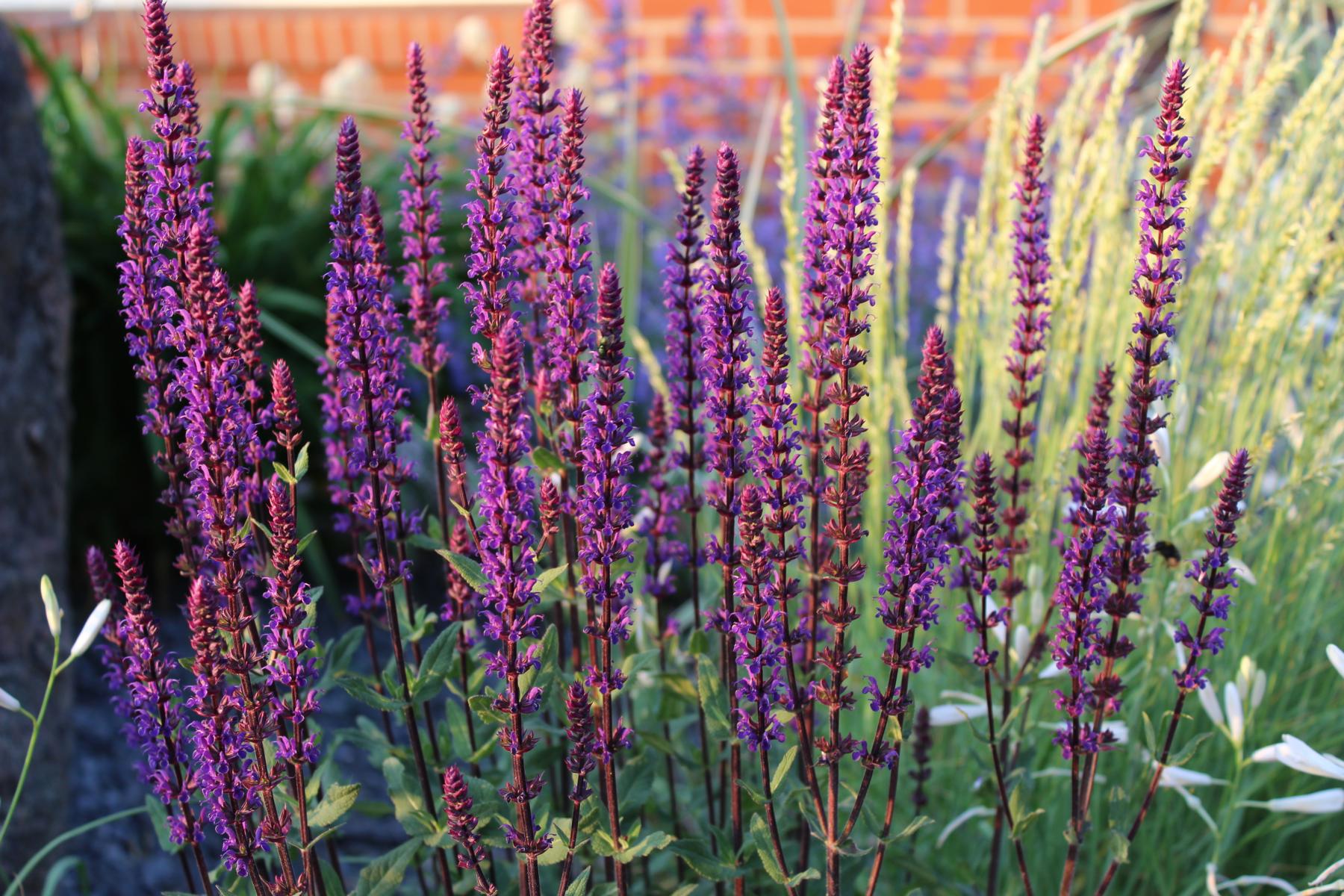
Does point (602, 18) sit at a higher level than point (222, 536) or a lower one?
higher

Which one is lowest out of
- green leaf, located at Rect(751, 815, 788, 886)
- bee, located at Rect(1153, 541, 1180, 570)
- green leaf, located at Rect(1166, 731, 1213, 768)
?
green leaf, located at Rect(751, 815, 788, 886)

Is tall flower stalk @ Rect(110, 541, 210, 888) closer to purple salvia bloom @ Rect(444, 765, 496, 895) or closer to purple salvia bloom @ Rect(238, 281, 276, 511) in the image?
purple salvia bloom @ Rect(238, 281, 276, 511)

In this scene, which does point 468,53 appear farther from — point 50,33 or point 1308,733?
point 1308,733

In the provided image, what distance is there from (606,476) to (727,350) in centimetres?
23

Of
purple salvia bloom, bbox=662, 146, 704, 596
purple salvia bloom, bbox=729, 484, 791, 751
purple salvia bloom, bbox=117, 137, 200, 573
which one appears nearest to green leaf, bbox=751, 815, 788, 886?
purple salvia bloom, bbox=729, 484, 791, 751

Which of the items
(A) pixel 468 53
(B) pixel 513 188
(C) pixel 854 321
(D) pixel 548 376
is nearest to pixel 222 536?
(D) pixel 548 376

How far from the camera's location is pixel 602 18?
A: 805cm

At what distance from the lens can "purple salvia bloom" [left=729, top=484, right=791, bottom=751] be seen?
1611 millimetres

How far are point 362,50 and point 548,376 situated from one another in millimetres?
7125

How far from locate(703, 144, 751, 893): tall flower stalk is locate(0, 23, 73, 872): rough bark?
6.08 feet

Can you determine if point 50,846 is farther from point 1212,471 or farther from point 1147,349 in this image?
point 1212,471

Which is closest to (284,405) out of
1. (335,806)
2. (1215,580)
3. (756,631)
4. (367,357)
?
(367,357)

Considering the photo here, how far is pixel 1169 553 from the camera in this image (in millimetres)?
2148

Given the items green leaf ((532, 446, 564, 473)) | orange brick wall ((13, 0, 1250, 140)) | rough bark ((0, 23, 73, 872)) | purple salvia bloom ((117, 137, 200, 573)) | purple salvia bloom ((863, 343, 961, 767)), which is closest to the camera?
purple salvia bloom ((863, 343, 961, 767))
